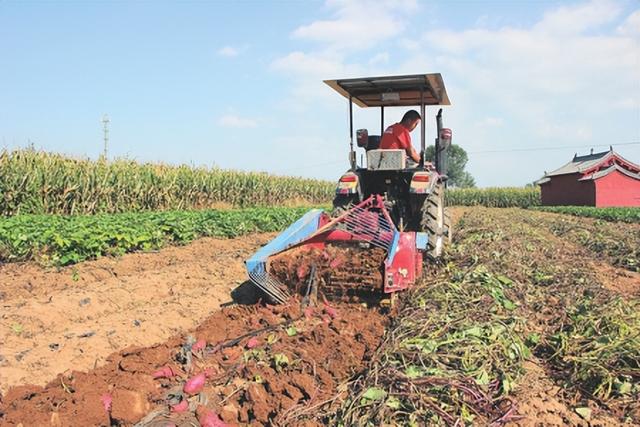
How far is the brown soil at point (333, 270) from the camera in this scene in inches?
190

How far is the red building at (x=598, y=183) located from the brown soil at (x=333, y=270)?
2780 centimetres

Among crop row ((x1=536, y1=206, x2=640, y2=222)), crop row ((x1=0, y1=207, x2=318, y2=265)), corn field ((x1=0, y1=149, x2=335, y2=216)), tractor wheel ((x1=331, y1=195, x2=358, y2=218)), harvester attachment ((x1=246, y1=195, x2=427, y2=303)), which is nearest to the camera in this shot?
harvester attachment ((x1=246, y1=195, x2=427, y2=303))

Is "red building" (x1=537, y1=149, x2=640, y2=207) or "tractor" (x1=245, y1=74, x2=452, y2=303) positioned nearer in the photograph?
"tractor" (x1=245, y1=74, x2=452, y2=303)

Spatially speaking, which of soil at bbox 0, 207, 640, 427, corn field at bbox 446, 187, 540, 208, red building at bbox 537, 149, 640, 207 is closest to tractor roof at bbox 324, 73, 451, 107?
soil at bbox 0, 207, 640, 427

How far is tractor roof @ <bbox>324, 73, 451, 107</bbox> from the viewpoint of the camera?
5922 millimetres

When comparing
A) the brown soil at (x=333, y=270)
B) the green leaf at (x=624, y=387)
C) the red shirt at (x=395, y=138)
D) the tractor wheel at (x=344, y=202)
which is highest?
the red shirt at (x=395, y=138)

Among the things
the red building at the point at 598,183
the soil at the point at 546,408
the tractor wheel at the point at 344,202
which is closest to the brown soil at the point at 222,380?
the soil at the point at 546,408

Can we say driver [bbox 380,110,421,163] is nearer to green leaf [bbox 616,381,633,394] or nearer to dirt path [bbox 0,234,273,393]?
dirt path [bbox 0,234,273,393]

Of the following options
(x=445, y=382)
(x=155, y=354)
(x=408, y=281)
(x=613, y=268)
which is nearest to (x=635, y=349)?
(x=445, y=382)

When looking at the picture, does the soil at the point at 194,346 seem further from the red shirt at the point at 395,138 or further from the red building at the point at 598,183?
the red building at the point at 598,183

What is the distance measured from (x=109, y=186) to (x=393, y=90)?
8822mm

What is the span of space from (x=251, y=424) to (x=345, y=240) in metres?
2.98

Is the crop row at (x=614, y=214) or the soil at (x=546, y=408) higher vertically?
the crop row at (x=614, y=214)

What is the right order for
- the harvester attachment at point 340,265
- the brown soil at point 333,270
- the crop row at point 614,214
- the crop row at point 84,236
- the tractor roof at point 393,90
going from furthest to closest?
the crop row at point 614,214
the crop row at point 84,236
the tractor roof at point 393,90
the brown soil at point 333,270
the harvester attachment at point 340,265
